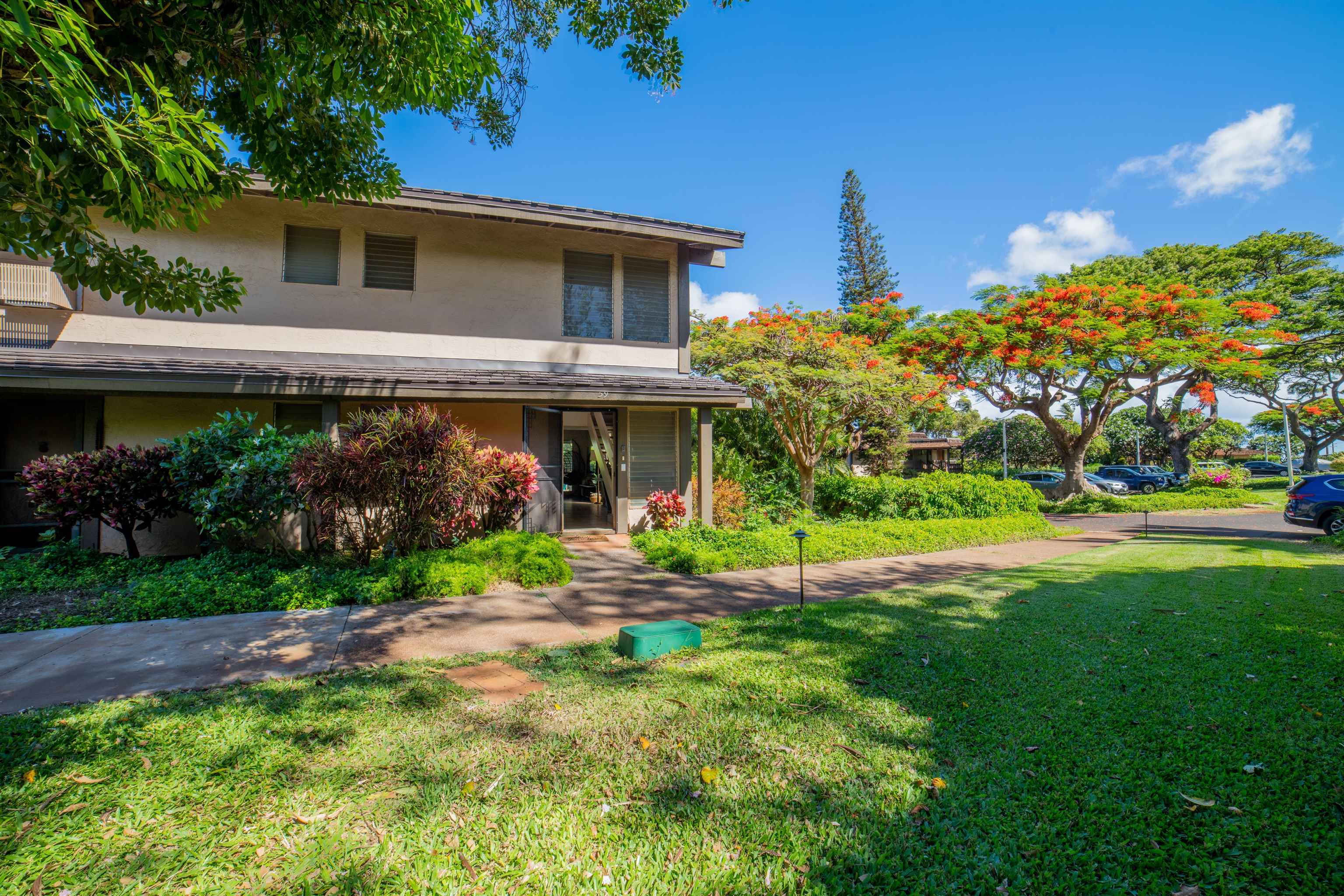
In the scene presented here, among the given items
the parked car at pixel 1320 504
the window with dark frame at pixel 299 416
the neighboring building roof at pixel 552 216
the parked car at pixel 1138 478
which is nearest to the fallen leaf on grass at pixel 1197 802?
the neighboring building roof at pixel 552 216

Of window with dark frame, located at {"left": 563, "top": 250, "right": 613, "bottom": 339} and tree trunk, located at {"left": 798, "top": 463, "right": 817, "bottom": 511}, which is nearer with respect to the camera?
window with dark frame, located at {"left": 563, "top": 250, "right": 613, "bottom": 339}

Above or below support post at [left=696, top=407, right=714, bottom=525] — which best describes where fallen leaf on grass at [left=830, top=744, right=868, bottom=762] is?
below

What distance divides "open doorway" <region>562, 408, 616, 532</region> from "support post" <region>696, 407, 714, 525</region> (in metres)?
1.80

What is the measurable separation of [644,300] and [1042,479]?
2425 cm

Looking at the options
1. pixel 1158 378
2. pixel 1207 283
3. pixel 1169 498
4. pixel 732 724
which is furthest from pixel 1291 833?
pixel 1207 283

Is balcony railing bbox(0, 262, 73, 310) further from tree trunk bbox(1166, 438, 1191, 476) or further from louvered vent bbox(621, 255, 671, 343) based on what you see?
tree trunk bbox(1166, 438, 1191, 476)

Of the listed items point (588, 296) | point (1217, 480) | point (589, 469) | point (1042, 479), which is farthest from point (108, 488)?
point (1217, 480)

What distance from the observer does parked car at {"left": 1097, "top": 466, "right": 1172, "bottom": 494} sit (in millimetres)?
29875

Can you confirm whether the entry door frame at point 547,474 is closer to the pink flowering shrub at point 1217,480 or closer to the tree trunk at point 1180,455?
the pink flowering shrub at point 1217,480

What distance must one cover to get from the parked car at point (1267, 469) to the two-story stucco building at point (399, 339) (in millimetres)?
49266

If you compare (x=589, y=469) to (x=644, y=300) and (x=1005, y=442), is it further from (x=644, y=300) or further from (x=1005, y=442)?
(x=1005, y=442)

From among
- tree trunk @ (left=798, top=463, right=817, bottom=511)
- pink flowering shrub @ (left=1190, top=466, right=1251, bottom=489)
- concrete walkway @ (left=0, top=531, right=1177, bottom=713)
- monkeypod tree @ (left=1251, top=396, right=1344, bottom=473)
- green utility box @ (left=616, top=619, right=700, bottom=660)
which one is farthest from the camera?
monkeypod tree @ (left=1251, top=396, right=1344, bottom=473)

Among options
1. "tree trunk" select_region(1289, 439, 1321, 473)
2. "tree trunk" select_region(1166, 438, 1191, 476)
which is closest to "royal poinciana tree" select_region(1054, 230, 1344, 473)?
"tree trunk" select_region(1166, 438, 1191, 476)

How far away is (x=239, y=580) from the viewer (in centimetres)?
639
